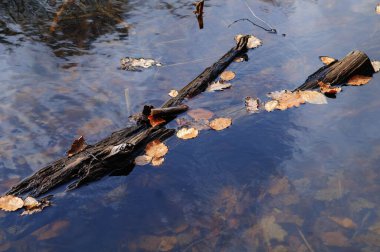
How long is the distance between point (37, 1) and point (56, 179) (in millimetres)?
4326

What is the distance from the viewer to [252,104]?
3.88 metres

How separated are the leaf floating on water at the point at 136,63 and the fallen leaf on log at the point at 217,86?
2.89 ft

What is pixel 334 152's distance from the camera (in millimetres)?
3283

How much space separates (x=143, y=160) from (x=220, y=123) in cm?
87

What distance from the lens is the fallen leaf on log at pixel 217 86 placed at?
412 centimetres

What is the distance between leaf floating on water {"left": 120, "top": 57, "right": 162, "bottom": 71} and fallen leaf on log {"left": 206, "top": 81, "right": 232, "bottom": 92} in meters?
0.88

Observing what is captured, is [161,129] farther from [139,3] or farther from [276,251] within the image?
[139,3]

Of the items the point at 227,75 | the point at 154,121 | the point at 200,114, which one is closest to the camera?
the point at 154,121

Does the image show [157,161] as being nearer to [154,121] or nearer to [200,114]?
[154,121]

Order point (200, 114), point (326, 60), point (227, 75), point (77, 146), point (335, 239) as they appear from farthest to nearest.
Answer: point (326, 60), point (227, 75), point (200, 114), point (77, 146), point (335, 239)

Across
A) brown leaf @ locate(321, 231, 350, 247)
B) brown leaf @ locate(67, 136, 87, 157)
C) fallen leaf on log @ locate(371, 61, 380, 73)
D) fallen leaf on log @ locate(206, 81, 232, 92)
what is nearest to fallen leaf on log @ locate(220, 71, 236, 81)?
fallen leaf on log @ locate(206, 81, 232, 92)

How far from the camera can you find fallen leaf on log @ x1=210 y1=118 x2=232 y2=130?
11.9ft

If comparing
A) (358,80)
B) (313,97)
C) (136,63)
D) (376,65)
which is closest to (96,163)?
(136,63)

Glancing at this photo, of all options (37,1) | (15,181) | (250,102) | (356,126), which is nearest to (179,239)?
(15,181)
